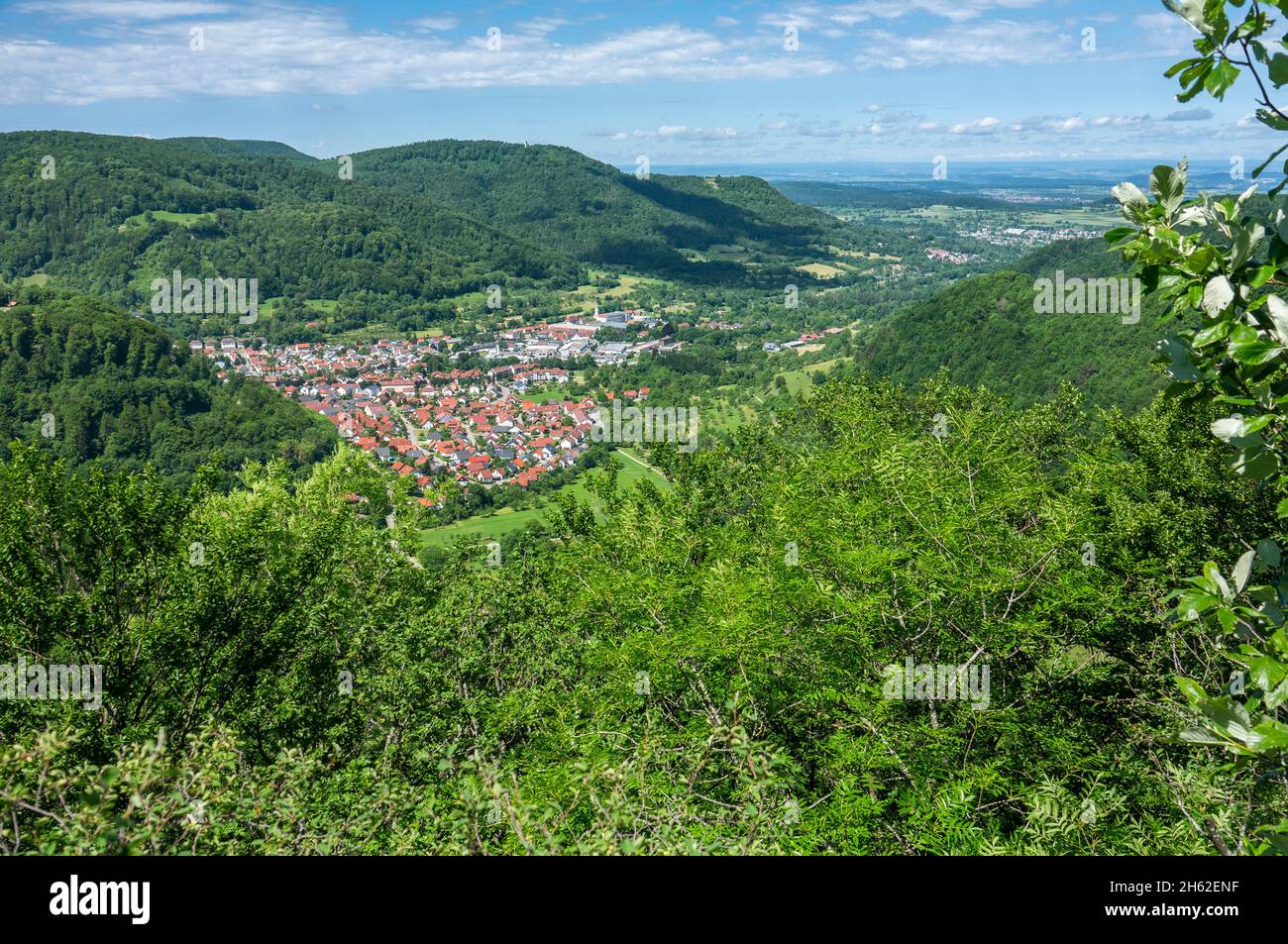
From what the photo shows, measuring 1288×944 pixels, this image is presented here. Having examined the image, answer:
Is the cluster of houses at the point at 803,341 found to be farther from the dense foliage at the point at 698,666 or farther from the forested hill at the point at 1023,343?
the dense foliage at the point at 698,666

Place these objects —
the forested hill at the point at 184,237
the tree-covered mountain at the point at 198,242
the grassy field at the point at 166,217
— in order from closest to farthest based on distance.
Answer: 1. the tree-covered mountain at the point at 198,242
2. the forested hill at the point at 184,237
3. the grassy field at the point at 166,217

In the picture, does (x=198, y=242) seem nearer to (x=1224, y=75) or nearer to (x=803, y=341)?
(x=803, y=341)

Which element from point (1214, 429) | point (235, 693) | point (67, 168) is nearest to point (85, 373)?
point (235, 693)

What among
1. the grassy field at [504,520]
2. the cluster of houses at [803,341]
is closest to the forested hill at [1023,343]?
the cluster of houses at [803,341]

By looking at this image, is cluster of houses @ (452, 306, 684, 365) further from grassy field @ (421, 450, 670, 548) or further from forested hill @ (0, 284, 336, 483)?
grassy field @ (421, 450, 670, 548)

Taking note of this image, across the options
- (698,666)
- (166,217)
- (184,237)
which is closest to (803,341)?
(698,666)

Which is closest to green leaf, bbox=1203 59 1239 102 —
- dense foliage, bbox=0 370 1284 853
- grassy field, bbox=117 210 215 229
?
dense foliage, bbox=0 370 1284 853

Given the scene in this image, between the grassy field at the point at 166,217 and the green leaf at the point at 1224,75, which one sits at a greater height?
the grassy field at the point at 166,217
